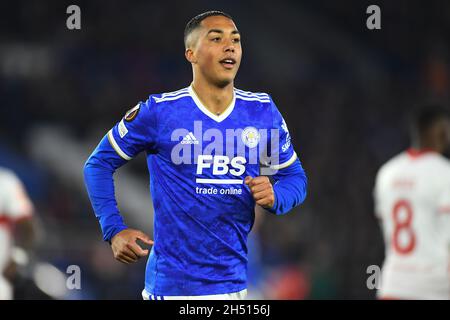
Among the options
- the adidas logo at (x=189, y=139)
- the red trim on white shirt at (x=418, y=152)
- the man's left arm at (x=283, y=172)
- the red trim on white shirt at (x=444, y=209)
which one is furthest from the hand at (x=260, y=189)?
the red trim on white shirt at (x=418, y=152)

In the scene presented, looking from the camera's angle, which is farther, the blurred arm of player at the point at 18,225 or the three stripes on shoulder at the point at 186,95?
the blurred arm of player at the point at 18,225

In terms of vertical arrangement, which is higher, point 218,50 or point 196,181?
point 218,50

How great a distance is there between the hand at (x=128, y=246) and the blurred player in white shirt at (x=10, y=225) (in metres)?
1.91

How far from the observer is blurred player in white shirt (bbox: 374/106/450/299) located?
591 cm

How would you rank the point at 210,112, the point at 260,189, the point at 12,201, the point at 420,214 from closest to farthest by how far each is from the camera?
1. the point at 260,189
2. the point at 210,112
3. the point at 420,214
4. the point at 12,201

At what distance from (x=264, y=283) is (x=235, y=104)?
21.6ft

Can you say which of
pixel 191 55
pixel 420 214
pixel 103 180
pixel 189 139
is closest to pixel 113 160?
→ pixel 103 180

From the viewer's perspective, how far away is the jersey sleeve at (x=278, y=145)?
184 inches

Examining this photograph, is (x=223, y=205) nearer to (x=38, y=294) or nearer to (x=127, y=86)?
(x=38, y=294)

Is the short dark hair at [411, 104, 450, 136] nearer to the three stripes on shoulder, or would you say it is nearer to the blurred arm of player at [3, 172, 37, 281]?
the three stripes on shoulder

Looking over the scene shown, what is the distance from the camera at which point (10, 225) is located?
6301 millimetres

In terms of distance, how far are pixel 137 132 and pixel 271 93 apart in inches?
419

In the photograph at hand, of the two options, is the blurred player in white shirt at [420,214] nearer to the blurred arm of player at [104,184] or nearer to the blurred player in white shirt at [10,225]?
the blurred arm of player at [104,184]

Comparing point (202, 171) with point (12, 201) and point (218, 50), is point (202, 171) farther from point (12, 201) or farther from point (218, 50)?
point (12, 201)
